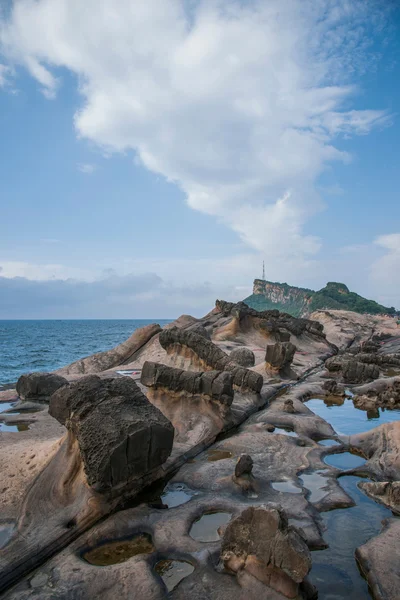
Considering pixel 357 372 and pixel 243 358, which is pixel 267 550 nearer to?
pixel 357 372

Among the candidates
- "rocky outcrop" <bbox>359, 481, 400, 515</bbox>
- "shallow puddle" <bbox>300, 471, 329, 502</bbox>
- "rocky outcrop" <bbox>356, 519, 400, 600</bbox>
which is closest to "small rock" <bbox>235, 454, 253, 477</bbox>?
"shallow puddle" <bbox>300, 471, 329, 502</bbox>

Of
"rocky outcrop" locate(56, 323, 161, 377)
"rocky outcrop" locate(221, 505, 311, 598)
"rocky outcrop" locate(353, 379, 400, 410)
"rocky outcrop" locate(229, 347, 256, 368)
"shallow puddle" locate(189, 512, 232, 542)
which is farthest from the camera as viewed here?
"rocky outcrop" locate(56, 323, 161, 377)

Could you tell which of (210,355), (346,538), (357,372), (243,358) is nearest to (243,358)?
(243,358)

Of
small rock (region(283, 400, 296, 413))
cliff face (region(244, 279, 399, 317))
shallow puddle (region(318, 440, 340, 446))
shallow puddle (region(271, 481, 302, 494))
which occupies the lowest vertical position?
shallow puddle (region(271, 481, 302, 494))

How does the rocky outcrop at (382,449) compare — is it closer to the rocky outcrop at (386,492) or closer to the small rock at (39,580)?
the rocky outcrop at (386,492)

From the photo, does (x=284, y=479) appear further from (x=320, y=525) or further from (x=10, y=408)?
(x=10, y=408)

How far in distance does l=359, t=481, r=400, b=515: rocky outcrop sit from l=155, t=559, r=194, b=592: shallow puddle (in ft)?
10.7

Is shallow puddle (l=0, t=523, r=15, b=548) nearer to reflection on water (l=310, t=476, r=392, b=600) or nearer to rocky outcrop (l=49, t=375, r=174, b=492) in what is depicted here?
rocky outcrop (l=49, t=375, r=174, b=492)

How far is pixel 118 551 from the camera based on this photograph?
202 inches

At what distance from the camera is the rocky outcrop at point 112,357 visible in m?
22.7

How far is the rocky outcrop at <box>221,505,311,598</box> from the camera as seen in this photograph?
4.16m

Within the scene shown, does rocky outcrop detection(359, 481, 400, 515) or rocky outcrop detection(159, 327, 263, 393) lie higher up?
rocky outcrop detection(159, 327, 263, 393)

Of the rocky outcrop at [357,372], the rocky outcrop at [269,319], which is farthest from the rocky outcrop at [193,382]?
the rocky outcrop at [269,319]

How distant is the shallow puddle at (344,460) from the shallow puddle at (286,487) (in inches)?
56.2
